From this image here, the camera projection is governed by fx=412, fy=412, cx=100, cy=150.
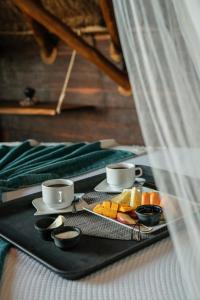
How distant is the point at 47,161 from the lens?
152cm

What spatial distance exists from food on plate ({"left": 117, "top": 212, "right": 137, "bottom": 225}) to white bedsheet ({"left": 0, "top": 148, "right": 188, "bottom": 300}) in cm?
9

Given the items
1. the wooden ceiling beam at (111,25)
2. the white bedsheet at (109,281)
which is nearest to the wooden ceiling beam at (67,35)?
the wooden ceiling beam at (111,25)

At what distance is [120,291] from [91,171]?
76cm

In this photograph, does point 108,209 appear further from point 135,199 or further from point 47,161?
point 47,161

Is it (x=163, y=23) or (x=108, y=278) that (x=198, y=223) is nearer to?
(x=108, y=278)

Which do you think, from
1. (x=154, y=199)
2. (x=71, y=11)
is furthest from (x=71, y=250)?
(x=71, y=11)

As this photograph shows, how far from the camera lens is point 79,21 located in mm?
2949

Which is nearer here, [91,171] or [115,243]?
[115,243]

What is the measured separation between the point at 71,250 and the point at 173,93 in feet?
1.20

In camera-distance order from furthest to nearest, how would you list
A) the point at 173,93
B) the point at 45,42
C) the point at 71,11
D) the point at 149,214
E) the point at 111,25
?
the point at 45,42, the point at 71,11, the point at 111,25, the point at 149,214, the point at 173,93

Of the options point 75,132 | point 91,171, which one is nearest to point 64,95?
point 75,132

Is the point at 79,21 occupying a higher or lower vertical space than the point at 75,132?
higher

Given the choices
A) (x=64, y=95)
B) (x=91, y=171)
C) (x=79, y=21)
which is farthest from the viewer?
(x=64, y=95)

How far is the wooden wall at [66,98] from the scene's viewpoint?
3117 millimetres
